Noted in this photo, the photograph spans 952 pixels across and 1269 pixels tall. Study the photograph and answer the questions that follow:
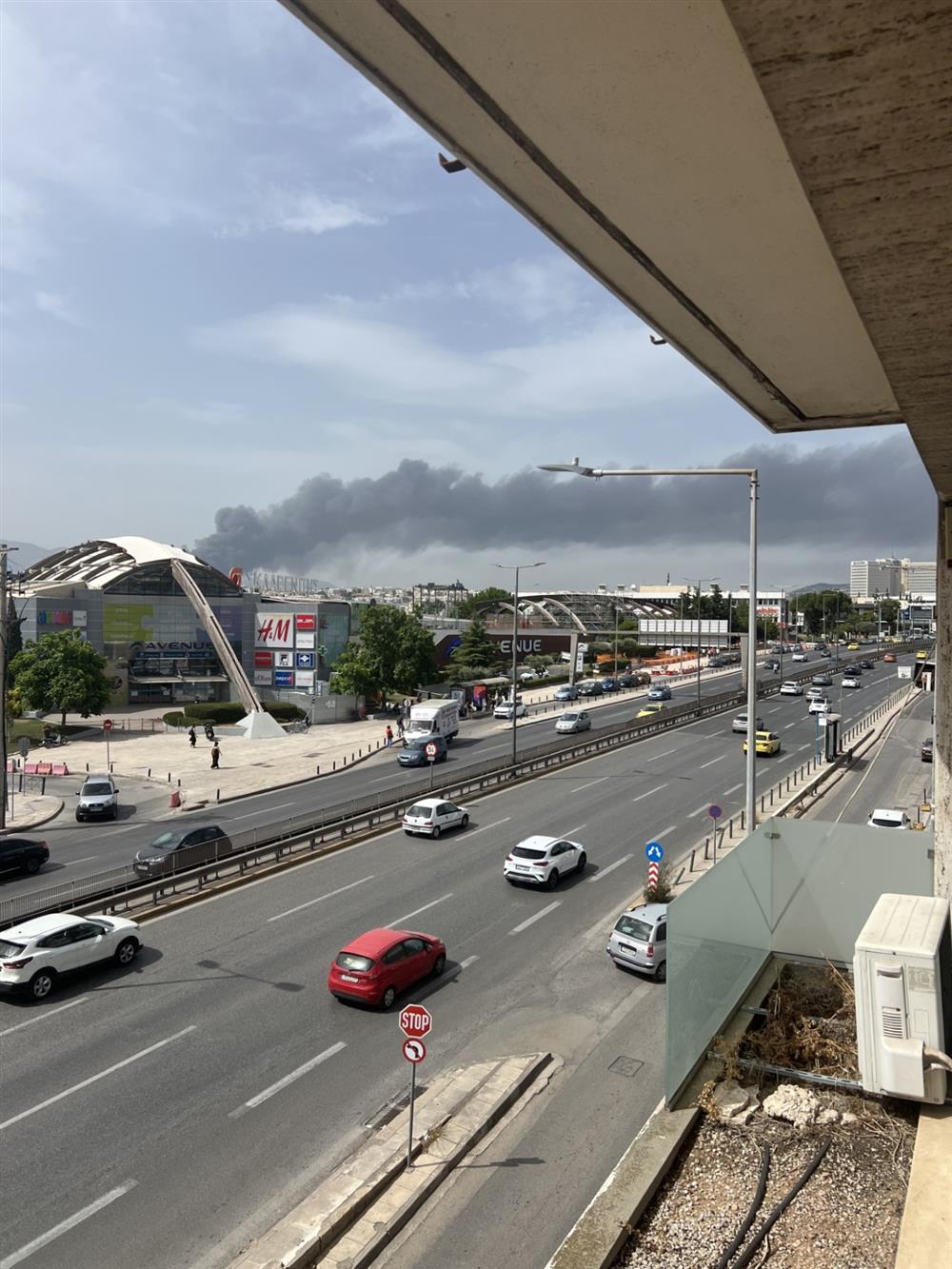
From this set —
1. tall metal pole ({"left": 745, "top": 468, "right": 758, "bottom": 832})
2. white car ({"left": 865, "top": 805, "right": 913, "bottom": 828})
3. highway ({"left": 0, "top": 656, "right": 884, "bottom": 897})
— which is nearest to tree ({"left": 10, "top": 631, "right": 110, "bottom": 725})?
highway ({"left": 0, "top": 656, "right": 884, "bottom": 897})

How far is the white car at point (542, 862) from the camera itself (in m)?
21.5

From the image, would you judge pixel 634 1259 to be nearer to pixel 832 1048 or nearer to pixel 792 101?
pixel 832 1048

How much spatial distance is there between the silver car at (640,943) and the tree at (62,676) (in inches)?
1907

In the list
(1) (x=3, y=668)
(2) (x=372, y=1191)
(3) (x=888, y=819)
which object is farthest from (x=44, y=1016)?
(3) (x=888, y=819)

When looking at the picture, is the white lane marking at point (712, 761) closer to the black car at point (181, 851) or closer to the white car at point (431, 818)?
the white car at point (431, 818)

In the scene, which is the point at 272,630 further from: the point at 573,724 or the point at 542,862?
the point at 542,862

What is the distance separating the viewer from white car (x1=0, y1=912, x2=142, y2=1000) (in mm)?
15047

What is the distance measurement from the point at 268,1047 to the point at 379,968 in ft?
7.49

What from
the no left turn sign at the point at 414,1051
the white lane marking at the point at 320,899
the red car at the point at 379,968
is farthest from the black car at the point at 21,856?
the no left turn sign at the point at 414,1051

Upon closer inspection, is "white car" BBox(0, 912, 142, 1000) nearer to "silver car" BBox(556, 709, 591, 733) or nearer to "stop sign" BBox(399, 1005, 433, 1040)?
"stop sign" BBox(399, 1005, 433, 1040)

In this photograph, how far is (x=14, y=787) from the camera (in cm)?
4019

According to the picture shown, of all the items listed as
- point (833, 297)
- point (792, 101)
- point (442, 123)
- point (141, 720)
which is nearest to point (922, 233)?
point (792, 101)

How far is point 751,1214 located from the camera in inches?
266

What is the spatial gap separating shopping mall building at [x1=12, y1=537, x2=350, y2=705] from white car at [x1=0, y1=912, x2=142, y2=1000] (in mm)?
53917
